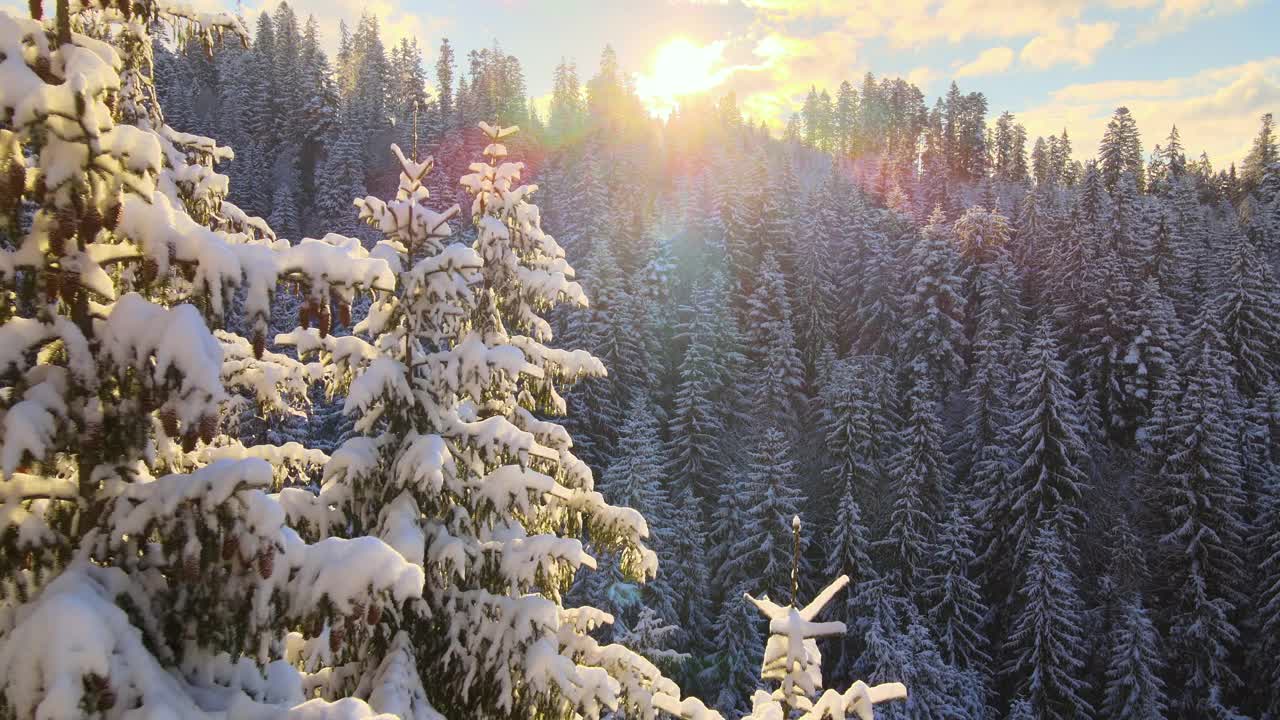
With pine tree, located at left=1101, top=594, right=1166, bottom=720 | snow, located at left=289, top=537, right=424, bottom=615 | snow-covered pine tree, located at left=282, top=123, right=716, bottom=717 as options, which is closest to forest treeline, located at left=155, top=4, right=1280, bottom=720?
pine tree, located at left=1101, top=594, right=1166, bottom=720

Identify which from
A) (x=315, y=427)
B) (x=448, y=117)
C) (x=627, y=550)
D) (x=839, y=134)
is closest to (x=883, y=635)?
(x=627, y=550)

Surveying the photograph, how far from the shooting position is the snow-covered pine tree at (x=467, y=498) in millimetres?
5945

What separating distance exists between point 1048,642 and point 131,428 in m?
37.6

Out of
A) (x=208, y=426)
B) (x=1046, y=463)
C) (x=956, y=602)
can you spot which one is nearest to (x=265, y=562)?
(x=208, y=426)

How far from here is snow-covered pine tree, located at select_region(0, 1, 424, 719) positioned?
8.78 feet

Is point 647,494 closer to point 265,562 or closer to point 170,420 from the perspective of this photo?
point 265,562

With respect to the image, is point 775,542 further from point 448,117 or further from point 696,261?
point 448,117

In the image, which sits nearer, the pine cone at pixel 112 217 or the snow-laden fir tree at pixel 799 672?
the pine cone at pixel 112 217

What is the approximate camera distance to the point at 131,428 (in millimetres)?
3082

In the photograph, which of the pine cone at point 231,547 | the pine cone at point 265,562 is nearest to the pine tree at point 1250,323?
the pine cone at point 265,562

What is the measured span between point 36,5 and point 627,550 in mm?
5908

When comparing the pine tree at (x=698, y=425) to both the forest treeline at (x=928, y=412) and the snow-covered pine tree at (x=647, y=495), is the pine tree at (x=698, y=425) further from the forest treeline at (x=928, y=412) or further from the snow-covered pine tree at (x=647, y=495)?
the snow-covered pine tree at (x=647, y=495)

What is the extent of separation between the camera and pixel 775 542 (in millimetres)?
35750

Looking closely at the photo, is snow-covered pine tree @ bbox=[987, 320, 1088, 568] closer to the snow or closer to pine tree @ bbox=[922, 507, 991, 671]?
pine tree @ bbox=[922, 507, 991, 671]
